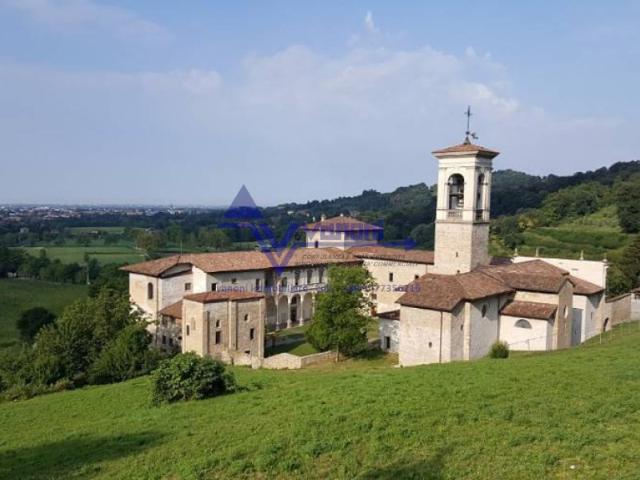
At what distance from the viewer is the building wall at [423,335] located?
82.4 feet

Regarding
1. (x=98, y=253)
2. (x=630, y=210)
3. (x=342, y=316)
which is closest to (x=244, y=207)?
(x=342, y=316)

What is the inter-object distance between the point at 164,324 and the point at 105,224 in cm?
17727

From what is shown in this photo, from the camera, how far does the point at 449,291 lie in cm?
2605

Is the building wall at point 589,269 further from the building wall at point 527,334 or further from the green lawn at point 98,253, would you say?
the green lawn at point 98,253

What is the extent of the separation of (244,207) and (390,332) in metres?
12.3

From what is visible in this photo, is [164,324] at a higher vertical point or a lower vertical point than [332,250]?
lower

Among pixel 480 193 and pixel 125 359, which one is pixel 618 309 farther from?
pixel 125 359

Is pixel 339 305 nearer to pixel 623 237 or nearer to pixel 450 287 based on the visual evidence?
pixel 450 287

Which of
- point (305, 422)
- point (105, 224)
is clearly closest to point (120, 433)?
point (305, 422)

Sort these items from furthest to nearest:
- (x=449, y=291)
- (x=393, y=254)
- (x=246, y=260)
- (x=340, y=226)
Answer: (x=340, y=226)
(x=393, y=254)
(x=246, y=260)
(x=449, y=291)

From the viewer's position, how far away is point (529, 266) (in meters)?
32.3

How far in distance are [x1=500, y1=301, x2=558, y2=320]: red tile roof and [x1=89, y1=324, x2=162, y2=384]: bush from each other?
768 inches

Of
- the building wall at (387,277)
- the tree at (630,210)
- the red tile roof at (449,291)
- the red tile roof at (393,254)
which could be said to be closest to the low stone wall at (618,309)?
the red tile roof at (449,291)

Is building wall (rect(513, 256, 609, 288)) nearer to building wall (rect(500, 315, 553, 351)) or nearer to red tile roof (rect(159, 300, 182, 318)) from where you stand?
building wall (rect(500, 315, 553, 351))
